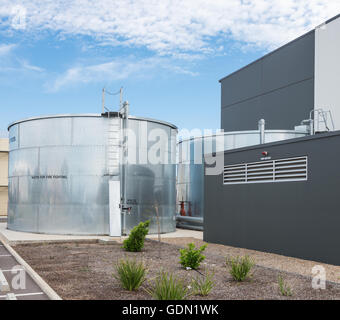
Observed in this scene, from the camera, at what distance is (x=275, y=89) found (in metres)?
27.1

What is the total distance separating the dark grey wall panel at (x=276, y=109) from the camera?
24594 mm

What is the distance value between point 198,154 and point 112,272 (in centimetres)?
1390

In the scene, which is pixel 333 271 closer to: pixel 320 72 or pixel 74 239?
pixel 74 239

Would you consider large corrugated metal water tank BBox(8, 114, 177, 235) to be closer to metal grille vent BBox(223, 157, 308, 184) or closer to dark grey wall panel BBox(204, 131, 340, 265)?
dark grey wall panel BBox(204, 131, 340, 265)

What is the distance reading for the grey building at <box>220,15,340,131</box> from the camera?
897 inches

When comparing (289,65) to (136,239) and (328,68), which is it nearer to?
(328,68)

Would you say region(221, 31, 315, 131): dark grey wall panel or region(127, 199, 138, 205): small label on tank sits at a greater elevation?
region(221, 31, 315, 131): dark grey wall panel

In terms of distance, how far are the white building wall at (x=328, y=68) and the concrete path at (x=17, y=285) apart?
717 inches

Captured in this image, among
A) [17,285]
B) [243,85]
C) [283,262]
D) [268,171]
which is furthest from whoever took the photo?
[243,85]

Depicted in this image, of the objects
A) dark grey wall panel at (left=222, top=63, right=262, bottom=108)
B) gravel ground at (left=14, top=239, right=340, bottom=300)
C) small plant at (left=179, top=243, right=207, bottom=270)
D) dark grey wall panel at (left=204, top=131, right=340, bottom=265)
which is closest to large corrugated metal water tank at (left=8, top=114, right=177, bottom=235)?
gravel ground at (left=14, top=239, right=340, bottom=300)

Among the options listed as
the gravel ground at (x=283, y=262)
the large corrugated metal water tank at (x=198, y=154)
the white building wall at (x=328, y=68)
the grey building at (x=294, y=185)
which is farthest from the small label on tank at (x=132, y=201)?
the white building wall at (x=328, y=68)

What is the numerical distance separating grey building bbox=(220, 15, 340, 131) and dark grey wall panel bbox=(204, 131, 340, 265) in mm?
10036

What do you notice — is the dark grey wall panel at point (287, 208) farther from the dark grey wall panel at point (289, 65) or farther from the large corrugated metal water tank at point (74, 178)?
the dark grey wall panel at point (289, 65)

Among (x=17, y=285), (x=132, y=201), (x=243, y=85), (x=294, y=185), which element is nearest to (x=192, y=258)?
(x=17, y=285)
